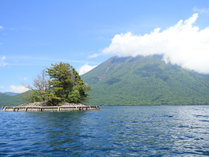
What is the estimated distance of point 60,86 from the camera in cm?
9419

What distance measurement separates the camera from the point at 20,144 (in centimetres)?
1920

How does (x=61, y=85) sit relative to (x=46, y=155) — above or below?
above

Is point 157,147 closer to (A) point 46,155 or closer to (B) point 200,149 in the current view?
(B) point 200,149

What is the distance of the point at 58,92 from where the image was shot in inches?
3617

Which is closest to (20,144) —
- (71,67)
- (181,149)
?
(181,149)

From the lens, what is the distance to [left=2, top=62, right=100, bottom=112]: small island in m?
85.0

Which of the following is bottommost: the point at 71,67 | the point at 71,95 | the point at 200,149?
the point at 200,149

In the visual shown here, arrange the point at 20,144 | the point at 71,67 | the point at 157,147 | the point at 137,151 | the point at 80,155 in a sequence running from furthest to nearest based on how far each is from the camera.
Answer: the point at 71,67 → the point at 20,144 → the point at 157,147 → the point at 137,151 → the point at 80,155

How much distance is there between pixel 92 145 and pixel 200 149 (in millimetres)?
10115

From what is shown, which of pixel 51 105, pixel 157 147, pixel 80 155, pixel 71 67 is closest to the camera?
pixel 80 155

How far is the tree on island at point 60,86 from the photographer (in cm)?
9031

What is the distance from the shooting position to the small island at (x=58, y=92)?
85.0 m

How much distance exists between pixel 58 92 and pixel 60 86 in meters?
3.67

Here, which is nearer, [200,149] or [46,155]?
[46,155]
